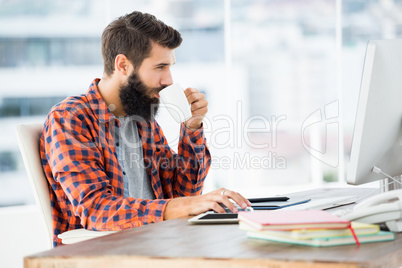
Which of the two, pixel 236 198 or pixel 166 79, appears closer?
pixel 236 198

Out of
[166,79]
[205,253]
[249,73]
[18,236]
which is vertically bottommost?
[18,236]

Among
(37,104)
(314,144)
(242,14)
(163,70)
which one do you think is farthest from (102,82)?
(314,144)

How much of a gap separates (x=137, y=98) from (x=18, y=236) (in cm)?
179

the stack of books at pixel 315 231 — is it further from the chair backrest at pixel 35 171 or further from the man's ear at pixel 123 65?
the man's ear at pixel 123 65

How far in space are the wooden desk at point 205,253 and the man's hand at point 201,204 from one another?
0.24 meters

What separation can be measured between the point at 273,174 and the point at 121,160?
2.76 metres

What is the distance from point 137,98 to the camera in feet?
6.62

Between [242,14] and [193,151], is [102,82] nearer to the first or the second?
[193,151]

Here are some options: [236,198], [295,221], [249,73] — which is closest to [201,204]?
[236,198]

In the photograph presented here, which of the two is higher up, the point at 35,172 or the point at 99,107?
the point at 99,107

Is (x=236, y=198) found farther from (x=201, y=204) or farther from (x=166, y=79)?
(x=166, y=79)

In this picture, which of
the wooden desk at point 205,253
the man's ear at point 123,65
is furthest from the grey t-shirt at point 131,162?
the wooden desk at point 205,253

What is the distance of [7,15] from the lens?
3639mm

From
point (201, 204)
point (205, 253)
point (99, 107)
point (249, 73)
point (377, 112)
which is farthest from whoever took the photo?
point (249, 73)
